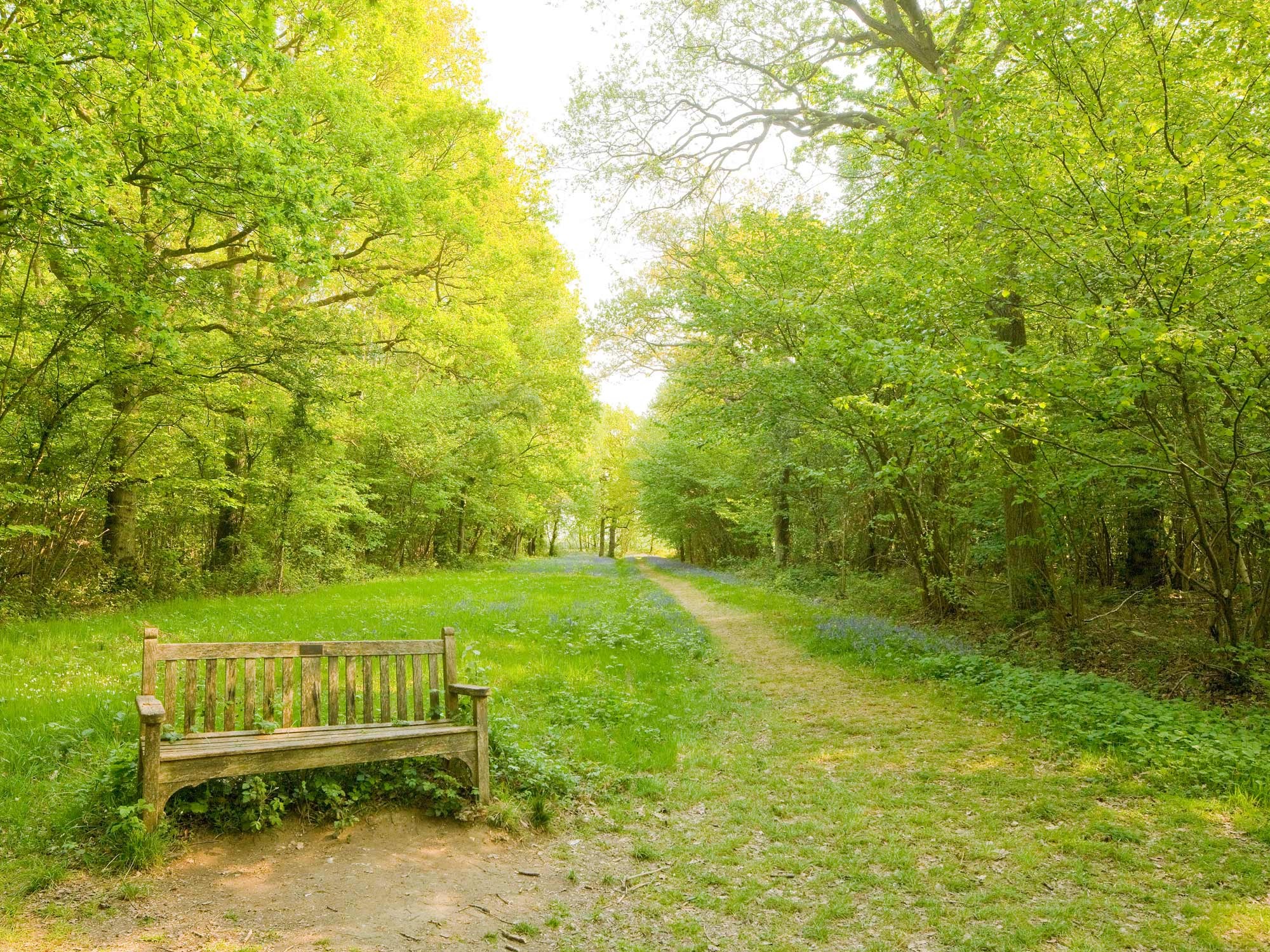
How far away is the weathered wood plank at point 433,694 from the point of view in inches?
199

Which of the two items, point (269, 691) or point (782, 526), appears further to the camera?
point (782, 526)

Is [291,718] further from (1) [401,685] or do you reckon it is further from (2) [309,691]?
(1) [401,685]

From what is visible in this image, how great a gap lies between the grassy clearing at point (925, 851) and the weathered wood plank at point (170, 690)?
253 cm

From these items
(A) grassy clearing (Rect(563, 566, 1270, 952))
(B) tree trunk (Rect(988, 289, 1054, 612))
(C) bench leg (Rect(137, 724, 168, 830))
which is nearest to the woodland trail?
(A) grassy clearing (Rect(563, 566, 1270, 952))

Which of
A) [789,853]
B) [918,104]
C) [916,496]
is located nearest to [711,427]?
[916,496]

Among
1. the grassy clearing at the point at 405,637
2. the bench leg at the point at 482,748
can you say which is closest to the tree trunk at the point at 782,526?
the grassy clearing at the point at 405,637

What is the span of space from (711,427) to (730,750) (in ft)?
25.5

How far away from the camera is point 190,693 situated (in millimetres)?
4102

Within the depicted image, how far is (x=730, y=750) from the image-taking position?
21.5 ft

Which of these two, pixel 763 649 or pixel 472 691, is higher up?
pixel 472 691

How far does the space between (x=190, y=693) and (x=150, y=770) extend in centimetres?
65

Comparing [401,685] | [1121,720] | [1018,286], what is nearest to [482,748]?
[401,685]

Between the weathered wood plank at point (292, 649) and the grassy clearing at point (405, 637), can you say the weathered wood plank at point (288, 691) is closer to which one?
the weathered wood plank at point (292, 649)

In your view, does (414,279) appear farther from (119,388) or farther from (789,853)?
(789,853)
